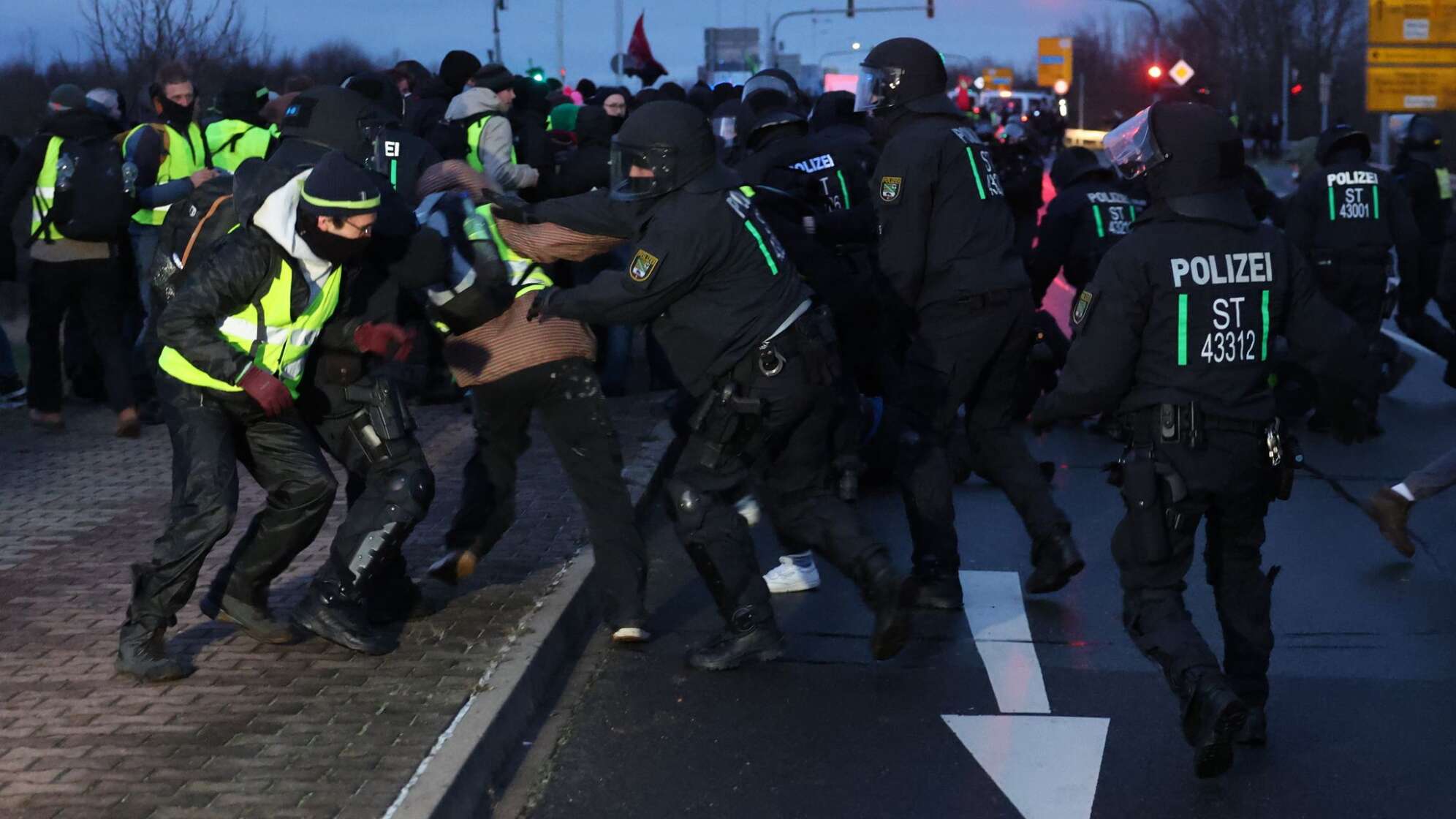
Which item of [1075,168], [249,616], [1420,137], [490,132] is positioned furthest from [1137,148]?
[1420,137]

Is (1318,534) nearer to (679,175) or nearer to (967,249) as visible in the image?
(967,249)

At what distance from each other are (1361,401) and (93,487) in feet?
20.5

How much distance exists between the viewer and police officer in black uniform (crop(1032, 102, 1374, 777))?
16.7 feet

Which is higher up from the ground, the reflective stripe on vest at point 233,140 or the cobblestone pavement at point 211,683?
the reflective stripe on vest at point 233,140

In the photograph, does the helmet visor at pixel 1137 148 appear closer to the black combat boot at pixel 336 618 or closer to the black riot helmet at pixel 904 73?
the black riot helmet at pixel 904 73

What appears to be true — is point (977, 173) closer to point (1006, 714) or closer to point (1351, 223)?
point (1006, 714)

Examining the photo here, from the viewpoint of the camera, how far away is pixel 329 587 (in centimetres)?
604

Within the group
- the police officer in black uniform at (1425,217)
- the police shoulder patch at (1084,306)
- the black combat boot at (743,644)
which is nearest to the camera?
the police shoulder patch at (1084,306)

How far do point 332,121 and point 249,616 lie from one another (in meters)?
1.71

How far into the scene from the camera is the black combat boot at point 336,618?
237 inches

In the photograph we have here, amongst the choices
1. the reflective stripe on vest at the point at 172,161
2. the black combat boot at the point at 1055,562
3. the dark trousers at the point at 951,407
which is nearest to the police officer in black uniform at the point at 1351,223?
the dark trousers at the point at 951,407

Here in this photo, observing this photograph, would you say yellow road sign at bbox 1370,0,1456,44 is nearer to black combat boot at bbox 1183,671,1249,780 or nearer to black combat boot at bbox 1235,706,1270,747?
black combat boot at bbox 1235,706,1270,747

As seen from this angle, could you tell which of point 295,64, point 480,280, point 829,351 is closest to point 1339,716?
point 829,351

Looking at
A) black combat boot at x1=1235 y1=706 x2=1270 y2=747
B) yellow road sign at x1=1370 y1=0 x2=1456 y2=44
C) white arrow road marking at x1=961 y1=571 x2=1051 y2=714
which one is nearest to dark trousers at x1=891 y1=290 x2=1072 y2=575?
white arrow road marking at x1=961 y1=571 x2=1051 y2=714
